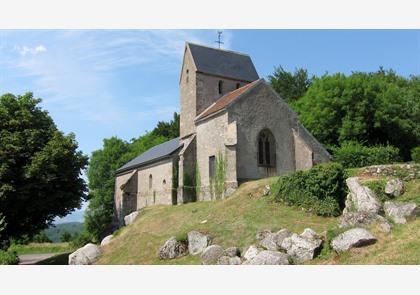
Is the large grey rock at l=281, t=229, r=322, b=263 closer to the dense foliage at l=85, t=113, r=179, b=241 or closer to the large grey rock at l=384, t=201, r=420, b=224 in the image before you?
the large grey rock at l=384, t=201, r=420, b=224

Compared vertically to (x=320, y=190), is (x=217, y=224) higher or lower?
lower

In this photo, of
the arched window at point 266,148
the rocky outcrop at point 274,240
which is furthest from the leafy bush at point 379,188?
the arched window at point 266,148

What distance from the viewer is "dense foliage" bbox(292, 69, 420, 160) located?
120ft

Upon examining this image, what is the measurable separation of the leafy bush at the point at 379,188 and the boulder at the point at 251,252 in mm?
5646

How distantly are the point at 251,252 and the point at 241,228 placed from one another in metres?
2.92

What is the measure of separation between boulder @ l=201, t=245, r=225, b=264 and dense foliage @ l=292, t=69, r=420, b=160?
950 inches

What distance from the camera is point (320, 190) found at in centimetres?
1838

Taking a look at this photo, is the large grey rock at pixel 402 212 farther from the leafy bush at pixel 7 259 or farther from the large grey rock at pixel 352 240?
the leafy bush at pixel 7 259

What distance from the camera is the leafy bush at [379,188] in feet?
55.1

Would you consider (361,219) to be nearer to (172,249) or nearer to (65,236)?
(172,249)

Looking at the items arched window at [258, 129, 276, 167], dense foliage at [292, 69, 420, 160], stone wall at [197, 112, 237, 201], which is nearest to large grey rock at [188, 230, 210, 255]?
stone wall at [197, 112, 237, 201]

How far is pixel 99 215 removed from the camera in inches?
2031

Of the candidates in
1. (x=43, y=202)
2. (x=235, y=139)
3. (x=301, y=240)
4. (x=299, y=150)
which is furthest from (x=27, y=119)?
(x=301, y=240)

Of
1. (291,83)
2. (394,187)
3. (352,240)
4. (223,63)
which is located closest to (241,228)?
(352,240)
